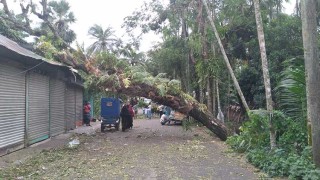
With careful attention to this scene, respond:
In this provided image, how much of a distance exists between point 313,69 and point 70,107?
15424mm

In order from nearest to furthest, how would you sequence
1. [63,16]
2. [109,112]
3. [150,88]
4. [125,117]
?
[150,88]
[109,112]
[125,117]
[63,16]

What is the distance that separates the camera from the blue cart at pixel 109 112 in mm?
19781

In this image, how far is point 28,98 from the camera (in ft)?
42.6

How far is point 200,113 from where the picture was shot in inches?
629

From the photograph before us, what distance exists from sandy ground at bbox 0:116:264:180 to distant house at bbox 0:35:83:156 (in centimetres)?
59

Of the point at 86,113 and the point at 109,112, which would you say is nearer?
the point at 109,112

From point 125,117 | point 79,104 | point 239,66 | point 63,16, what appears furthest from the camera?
point 63,16

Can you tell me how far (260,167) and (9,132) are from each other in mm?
7668

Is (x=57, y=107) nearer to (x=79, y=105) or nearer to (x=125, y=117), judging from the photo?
(x=125, y=117)

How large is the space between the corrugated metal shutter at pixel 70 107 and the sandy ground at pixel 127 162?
17.7 feet

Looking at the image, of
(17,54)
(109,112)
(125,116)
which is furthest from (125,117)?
(17,54)

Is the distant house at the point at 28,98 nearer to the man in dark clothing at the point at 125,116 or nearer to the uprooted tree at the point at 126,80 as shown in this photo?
the uprooted tree at the point at 126,80

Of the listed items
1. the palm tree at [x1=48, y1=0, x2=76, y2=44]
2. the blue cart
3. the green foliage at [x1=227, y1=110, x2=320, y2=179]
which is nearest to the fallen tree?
the green foliage at [x1=227, y1=110, x2=320, y2=179]

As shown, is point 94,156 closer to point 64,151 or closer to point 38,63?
point 64,151
